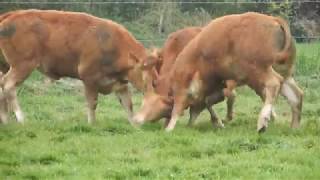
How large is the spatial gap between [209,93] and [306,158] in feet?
9.19

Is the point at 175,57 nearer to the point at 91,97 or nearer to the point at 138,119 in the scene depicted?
Answer: the point at 138,119

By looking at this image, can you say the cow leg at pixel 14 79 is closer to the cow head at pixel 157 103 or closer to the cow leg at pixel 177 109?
the cow head at pixel 157 103

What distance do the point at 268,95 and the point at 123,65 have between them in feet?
7.16

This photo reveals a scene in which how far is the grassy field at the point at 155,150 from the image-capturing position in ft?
25.8

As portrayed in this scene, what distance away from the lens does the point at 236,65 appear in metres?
10.3

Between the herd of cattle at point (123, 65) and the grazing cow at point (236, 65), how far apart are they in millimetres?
13

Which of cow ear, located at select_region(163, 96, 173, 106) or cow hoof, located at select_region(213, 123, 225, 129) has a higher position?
cow ear, located at select_region(163, 96, 173, 106)

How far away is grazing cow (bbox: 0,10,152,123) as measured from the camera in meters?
11.1

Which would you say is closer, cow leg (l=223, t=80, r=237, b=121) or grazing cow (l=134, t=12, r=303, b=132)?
grazing cow (l=134, t=12, r=303, b=132)

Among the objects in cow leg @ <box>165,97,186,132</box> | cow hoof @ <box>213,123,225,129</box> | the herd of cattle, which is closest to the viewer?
the herd of cattle

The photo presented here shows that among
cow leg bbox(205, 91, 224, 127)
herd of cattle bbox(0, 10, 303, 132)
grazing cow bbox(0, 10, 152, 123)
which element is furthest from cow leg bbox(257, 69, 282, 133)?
grazing cow bbox(0, 10, 152, 123)

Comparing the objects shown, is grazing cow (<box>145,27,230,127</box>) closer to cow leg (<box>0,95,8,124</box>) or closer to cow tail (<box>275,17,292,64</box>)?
cow tail (<box>275,17,292,64</box>)

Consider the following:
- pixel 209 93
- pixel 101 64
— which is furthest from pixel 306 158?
pixel 101 64

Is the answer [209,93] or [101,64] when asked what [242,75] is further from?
[101,64]
